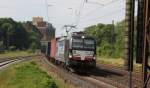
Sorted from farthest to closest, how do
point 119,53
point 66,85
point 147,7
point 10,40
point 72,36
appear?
point 10,40 < point 119,53 < point 72,36 < point 66,85 < point 147,7

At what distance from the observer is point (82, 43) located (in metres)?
36.9

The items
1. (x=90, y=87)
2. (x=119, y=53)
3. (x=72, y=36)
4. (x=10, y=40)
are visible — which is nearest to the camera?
(x=90, y=87)

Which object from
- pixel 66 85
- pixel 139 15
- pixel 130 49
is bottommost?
pixel 66 85

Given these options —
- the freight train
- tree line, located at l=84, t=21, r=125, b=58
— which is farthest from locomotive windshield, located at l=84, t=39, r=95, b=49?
tree line, located at l=84, t=21, r=125, b=58

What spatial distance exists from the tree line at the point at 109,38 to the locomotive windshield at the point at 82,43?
2825 centimetres

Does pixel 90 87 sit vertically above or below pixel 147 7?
below

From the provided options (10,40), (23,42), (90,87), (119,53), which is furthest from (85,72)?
(23,42)

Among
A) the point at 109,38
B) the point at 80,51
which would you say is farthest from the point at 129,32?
the point at 109,38

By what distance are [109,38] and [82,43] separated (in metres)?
74.7

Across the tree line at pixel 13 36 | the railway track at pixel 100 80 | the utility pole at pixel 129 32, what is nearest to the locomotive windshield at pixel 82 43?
the railway track at pixel 100 80

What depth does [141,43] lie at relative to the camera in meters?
16.0

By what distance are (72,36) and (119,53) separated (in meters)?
42.3

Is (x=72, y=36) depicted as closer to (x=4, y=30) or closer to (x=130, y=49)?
(x=130, y=49)

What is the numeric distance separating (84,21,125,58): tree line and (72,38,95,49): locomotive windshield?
28253 mm
